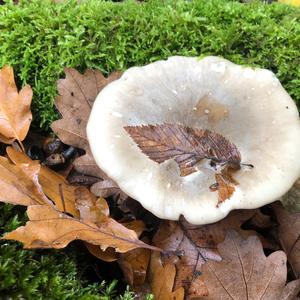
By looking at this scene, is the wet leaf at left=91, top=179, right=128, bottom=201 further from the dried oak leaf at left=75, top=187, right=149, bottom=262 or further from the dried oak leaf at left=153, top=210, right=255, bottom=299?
the dried oak leaf at left=153, top=210, right=255, bottom=299

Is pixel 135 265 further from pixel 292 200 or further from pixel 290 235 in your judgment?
pixel 292 200

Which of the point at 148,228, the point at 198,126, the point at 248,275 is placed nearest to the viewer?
the point at 248,275

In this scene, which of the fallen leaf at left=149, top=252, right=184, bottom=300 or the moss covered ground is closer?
the fallen leaf at left=149, top=252, right=184, bottom=300

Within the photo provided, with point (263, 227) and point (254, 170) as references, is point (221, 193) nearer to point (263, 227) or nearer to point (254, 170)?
point (254, 170)

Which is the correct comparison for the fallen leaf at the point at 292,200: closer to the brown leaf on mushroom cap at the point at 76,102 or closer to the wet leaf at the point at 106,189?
the wet leaf at the point at 106,189

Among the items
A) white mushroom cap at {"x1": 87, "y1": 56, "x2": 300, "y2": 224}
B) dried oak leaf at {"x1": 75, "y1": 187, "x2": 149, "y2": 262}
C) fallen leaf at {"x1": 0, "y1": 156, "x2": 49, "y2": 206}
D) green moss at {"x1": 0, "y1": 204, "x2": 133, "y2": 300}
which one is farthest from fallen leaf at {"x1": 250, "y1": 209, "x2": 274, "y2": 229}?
fallen leaf at {"x1": 0, "y1": 156, "x2": 49, "y2": 206}

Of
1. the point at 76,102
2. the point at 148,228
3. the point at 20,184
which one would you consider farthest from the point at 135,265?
the point at 76,102

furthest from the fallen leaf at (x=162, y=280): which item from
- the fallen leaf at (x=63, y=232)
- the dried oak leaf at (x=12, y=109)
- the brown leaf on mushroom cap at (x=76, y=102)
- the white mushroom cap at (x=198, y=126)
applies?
the dried oak leaf at (x=12, y=109)
